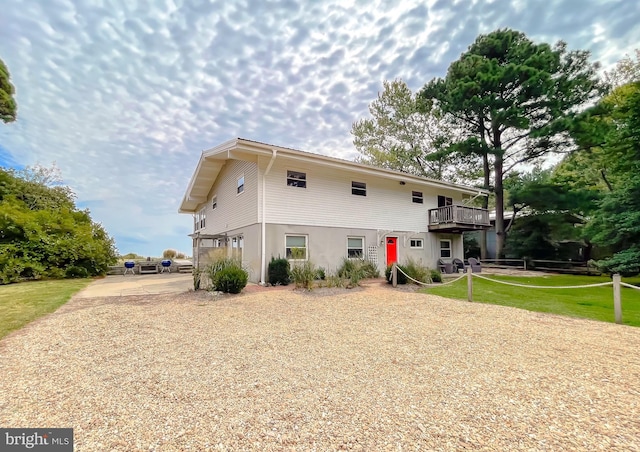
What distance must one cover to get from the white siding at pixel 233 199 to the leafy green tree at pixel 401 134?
1567cm

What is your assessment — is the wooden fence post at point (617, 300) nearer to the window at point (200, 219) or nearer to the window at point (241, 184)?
the window at point (241, 184)

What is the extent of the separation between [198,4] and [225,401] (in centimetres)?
1088

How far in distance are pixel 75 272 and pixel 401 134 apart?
26196mm

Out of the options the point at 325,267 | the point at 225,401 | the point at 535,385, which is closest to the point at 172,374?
the point at 225,401

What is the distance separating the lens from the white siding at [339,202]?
12094 mm

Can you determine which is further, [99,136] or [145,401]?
[99,136]

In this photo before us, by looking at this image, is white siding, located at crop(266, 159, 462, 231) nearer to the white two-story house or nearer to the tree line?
the white two-story house

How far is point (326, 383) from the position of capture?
3.28m

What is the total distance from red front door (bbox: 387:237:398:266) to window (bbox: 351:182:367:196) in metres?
2.91

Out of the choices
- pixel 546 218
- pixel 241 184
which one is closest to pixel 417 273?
pixel 241 184

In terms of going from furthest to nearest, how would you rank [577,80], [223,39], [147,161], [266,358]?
[577,80] → [147,161] → [223,39] → [266,358]

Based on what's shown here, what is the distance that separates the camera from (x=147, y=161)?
18031 mm

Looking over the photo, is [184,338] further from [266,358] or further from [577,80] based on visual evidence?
[577,80]

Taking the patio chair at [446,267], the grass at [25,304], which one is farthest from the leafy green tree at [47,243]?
the patio chair at [446,267]
